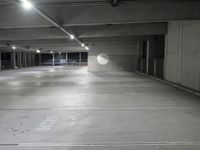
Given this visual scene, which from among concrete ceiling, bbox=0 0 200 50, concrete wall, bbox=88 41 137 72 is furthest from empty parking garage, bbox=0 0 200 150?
concrete wall, bbox=88 41 137 72

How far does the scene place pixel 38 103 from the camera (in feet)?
16.1

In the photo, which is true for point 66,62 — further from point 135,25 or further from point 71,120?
point 71,120

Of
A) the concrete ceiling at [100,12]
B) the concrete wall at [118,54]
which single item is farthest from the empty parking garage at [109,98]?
the concrete wall at [118,54]

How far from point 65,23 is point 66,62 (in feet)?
79.9

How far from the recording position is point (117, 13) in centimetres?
586

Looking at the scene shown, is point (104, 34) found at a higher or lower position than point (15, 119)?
higher

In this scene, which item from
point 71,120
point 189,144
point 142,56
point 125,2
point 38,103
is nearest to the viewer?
point 189,144

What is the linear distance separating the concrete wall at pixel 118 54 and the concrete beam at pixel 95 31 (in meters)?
6.68

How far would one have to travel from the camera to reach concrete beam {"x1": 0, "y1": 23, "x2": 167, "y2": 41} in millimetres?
9312

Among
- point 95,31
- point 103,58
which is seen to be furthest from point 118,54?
point 95,31

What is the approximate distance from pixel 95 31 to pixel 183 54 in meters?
4.28

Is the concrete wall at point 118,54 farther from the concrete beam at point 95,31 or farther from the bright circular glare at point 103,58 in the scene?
the concrete beam at point 95,31

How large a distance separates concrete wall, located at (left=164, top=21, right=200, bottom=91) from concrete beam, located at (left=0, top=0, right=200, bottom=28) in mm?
1125

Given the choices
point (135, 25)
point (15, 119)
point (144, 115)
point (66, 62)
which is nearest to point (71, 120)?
point (15, 119)
